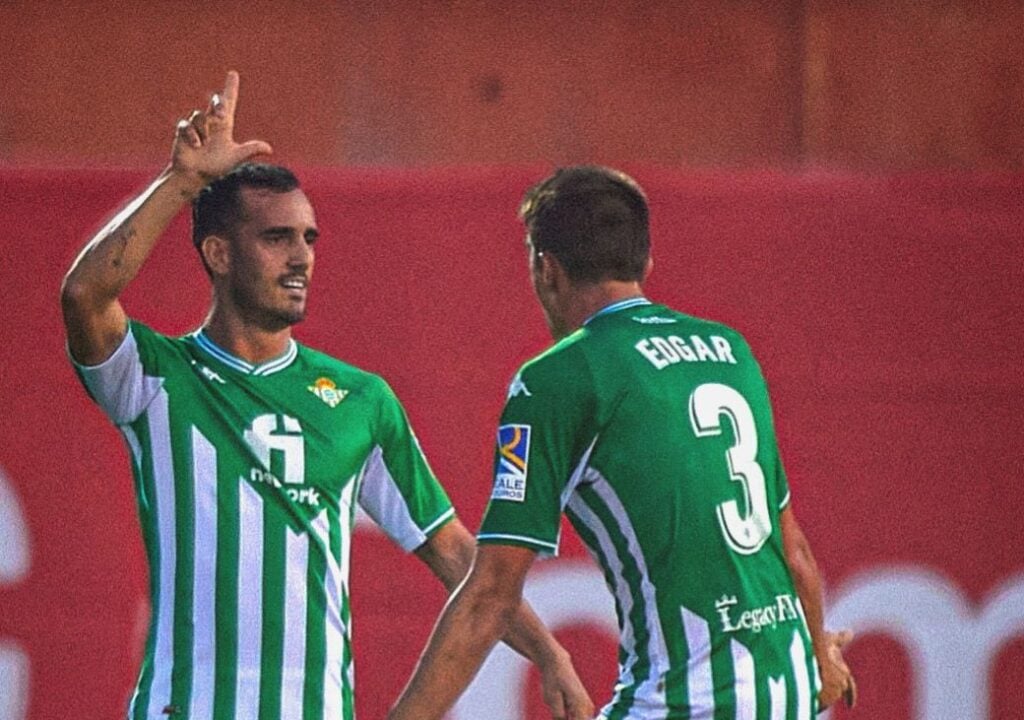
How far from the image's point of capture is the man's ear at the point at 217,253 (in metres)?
4.62

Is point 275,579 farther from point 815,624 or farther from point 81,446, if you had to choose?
point 81,446

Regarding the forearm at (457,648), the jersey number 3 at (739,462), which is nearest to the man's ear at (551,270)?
the jersey number 3 at (739,462)

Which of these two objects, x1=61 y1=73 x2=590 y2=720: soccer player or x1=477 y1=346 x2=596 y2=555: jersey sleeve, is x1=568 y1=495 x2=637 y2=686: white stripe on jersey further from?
x1=61 y1=73 x2=590 y2=720: soccer player

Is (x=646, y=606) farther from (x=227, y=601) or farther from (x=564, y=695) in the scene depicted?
(x=227, y=601)

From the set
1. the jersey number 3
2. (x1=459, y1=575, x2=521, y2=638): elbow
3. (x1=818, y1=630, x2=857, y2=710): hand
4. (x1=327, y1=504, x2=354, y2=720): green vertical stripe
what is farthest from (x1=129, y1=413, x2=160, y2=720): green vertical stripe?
(x1=818, y1=630, x2=857, y2=710): hand

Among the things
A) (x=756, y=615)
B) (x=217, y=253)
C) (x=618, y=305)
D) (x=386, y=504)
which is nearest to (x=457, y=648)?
(x=756, y=615)

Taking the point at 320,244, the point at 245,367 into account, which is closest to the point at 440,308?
the point at 320,244

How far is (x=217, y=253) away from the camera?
4648mm

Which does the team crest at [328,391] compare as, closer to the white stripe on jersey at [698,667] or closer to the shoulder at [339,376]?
the shoulder at [339,376]

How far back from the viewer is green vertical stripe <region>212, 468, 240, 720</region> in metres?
4.25

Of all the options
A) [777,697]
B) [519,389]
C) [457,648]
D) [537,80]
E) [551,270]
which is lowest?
[777,697]

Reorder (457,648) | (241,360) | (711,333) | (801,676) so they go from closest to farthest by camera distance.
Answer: (457,648) → (801,676) → (711,333) → (241,360)

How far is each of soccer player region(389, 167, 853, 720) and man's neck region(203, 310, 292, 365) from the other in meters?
0.97

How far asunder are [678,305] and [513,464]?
2321 mm
